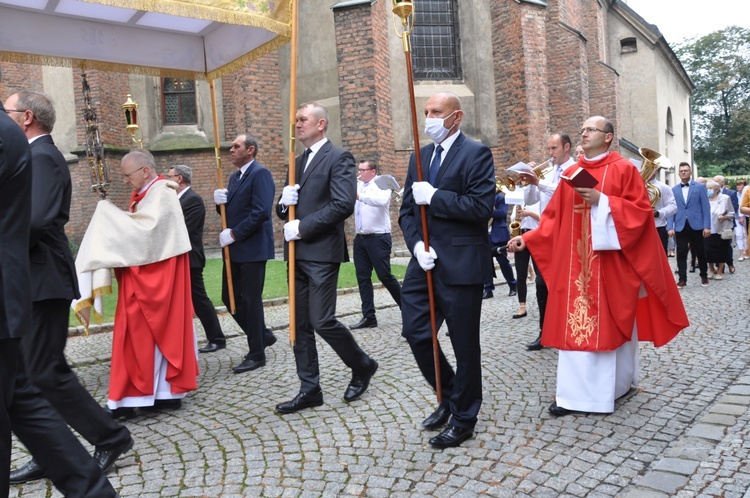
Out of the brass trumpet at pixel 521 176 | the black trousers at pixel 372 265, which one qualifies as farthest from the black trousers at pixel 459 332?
the black trousers at pixel 372 265

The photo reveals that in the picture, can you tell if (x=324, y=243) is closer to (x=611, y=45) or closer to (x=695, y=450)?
(x=695, y=450)

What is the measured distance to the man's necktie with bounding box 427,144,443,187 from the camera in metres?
4.28

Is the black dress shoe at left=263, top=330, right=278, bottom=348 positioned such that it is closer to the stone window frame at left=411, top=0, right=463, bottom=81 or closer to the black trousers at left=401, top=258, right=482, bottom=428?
the black trousers at left=401, top=258, right=482, bottom=428

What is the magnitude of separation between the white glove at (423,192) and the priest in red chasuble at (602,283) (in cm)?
112

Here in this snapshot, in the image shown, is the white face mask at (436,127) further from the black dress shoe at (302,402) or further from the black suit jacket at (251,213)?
the black suit jacket at (251,213)

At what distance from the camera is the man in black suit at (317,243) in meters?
4.90

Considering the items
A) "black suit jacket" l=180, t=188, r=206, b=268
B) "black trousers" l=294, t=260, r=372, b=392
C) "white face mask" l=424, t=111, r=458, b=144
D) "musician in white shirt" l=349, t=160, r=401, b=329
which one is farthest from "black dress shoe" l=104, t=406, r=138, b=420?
"musician in white shirt" l=349, t=160, r=401, b=329

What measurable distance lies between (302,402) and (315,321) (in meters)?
0.62

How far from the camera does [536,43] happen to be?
19.1m

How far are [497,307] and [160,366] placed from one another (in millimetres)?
5921

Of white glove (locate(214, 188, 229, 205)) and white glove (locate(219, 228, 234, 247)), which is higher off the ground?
white glove (locate(214, 188, 229, 205))

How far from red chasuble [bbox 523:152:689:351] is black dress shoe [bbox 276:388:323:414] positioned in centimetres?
175

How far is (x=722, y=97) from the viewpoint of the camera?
5803 centimetres

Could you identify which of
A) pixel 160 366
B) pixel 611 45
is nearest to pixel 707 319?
pixel 160 366
